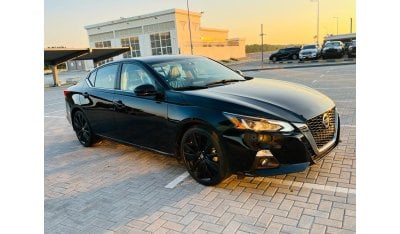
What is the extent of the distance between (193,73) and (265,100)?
134cm

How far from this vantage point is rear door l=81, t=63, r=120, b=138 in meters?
5.10

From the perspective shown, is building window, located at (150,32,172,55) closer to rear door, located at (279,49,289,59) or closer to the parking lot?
rear door, located at (279,49,289,59)

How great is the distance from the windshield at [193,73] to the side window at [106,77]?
95 centimetres

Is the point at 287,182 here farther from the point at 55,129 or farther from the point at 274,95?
the point at 55,129

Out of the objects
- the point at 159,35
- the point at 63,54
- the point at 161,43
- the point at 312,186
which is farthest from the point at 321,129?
the point at 159,35

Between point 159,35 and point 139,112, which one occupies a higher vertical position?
point 159,35

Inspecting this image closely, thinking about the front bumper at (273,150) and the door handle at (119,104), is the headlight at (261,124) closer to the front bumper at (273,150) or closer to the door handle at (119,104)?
the front bumper at (273,150)

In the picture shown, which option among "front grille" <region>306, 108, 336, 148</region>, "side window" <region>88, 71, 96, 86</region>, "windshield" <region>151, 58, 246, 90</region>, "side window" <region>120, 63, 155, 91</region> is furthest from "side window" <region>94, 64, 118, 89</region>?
"front grille" <region>306, 108, 336, 148</region>

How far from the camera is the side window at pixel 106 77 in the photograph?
5106mm

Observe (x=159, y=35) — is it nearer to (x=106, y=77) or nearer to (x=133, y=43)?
(x=133, y=43)

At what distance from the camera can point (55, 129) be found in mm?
8125

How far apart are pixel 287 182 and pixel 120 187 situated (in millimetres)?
2090

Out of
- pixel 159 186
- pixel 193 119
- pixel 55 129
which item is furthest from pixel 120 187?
pixel 55 129

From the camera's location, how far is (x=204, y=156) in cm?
377
